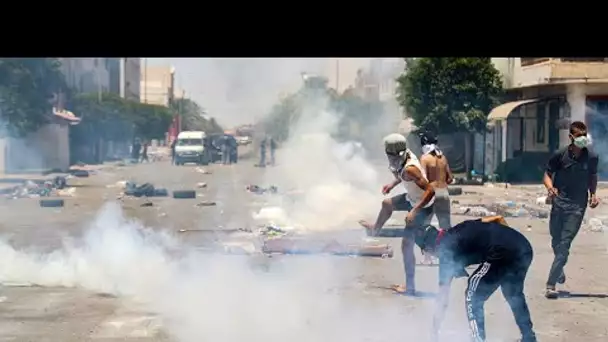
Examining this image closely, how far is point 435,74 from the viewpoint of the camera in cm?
2609

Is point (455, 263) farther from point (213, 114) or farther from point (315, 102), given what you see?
point (315, 102)

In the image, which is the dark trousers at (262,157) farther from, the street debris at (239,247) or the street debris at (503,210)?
the street debris at (239,247)

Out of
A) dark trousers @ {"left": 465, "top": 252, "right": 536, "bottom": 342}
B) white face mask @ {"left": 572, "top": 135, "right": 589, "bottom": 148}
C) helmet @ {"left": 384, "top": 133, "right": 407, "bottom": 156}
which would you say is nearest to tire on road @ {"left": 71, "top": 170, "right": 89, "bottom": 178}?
helmet @ {"left": 384, "top": 133, "right": 407, "bottom": 156}

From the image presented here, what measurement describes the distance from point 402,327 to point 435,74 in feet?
63.9

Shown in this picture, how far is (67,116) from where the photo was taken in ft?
100

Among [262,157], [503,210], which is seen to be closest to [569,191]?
[503,210]

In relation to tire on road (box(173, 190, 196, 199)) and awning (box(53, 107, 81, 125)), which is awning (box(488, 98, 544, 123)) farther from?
awning (box(53, 107, 81, 125))

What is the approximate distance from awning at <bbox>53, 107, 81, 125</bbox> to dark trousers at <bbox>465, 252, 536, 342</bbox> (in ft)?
76.7

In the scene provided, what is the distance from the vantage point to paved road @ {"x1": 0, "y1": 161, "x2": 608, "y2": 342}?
7.05 metres

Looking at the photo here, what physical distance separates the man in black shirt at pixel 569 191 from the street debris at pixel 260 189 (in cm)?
1192

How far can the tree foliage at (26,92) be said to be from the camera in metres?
19.8

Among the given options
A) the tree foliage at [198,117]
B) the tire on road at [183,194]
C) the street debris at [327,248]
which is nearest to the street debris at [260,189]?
the tire on road at [183,194]
